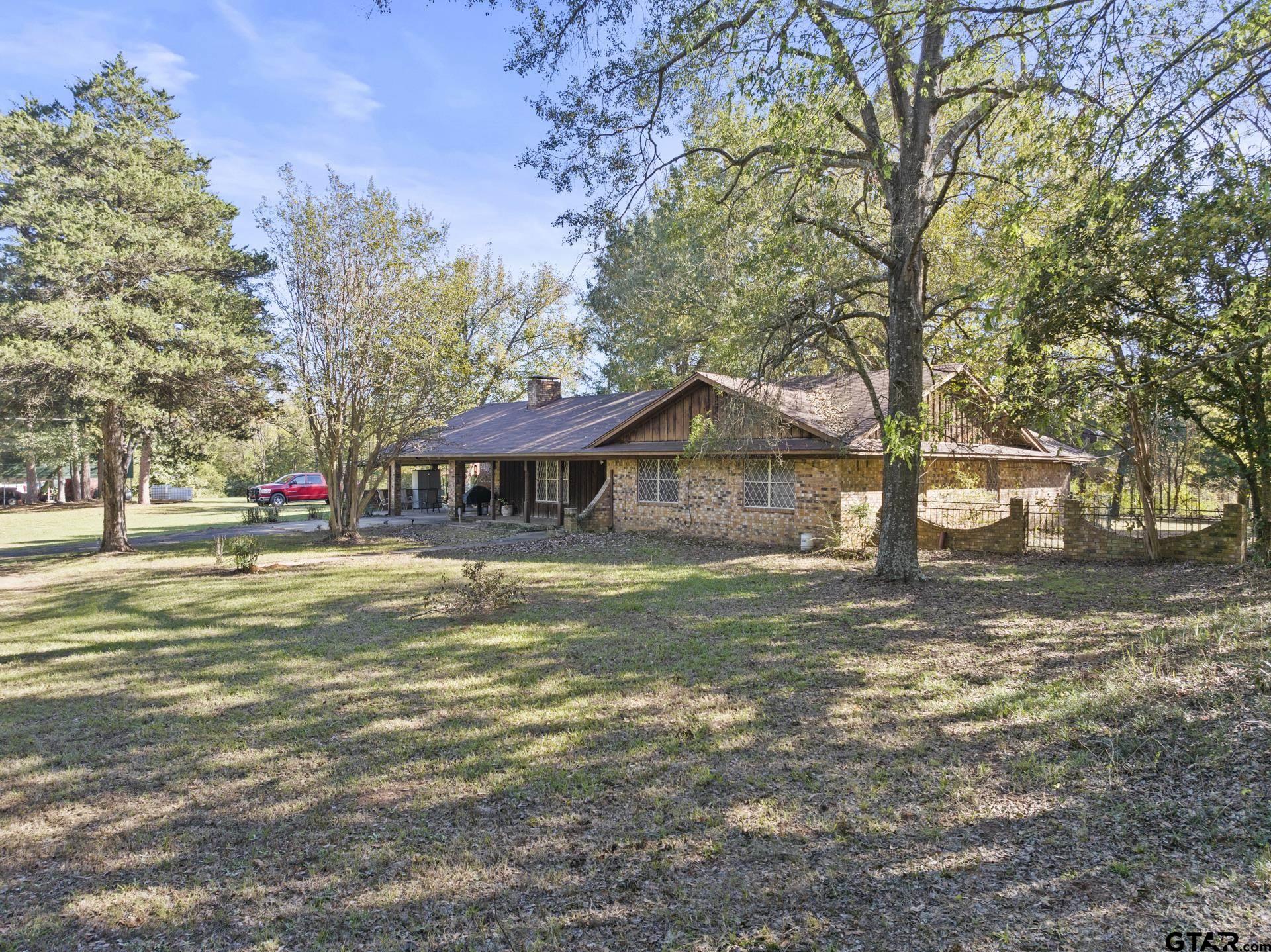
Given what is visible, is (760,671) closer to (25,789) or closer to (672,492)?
(25,789)

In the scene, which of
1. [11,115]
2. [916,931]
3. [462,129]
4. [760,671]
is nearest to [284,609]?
[760,671]

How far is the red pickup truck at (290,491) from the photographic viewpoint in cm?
3619

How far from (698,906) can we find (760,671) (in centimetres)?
392

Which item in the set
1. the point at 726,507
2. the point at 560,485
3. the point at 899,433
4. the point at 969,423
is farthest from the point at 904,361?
the point at 560,485

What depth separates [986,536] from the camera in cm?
1608

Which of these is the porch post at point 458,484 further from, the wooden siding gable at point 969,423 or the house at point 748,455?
the wooden siding gable at point 969,423

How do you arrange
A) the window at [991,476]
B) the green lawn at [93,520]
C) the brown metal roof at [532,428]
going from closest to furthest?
the window at [991,476]
the brown metal roof at [532,428]
the green lawn at [93,520]

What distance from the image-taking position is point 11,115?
1648 cm

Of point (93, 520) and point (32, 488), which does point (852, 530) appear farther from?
point (32, 488)

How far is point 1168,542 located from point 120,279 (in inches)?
916

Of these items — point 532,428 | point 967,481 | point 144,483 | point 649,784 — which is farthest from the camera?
point 144,483

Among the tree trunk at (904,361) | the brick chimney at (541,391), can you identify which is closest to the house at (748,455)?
the tree trunk at (904,361)

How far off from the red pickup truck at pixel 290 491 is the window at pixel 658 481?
22280 millimetres

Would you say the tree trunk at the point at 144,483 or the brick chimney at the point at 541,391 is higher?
the brick chimney at the point at 541,391
